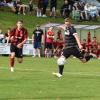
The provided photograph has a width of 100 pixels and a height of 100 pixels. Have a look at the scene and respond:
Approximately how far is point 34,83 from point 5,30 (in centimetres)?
2501

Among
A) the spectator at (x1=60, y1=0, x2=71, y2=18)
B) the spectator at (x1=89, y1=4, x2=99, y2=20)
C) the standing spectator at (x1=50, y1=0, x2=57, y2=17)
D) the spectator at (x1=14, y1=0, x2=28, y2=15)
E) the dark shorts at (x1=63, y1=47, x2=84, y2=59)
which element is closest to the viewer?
the dark shorts at (x1=63, y1=47, x2=84, y2=59)

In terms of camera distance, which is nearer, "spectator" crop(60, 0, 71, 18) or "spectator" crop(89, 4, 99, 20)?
"spectator" crop(60, 0, 71, 18)

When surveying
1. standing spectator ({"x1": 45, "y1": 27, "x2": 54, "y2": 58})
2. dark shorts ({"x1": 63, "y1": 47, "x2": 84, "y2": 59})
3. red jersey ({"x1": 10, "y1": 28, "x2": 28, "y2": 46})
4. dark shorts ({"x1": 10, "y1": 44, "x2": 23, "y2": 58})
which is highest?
red jersey ({"x1": 10, "y1": 28, "x2": 28, "y2": 46})

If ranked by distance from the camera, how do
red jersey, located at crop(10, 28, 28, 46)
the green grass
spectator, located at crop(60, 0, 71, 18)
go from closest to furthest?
1. the green grass
2. red jersey, located at crop(10, 28, 28, 46)
3. spectator, located at crop(60, 0, 71, 18)

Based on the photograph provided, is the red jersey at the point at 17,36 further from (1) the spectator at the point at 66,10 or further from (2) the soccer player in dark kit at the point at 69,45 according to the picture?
(1) the spectator at the point at 66,10

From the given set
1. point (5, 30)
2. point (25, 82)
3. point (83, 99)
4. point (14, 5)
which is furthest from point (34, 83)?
point (14, 5)

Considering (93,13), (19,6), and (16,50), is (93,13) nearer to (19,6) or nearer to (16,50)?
(19,6)

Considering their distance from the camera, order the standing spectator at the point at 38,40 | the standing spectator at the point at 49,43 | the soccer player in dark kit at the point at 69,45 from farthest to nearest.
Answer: the standing spectator at the point at 49,43, the standing spectator at the point at 38,40, the soccer player in dark kit at the point at 69,45

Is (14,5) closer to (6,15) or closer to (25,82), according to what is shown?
(6,15)

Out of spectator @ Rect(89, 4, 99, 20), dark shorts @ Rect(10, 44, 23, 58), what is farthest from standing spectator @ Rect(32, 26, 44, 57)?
dark shorts @ Rect(10, 44, 23, 58)

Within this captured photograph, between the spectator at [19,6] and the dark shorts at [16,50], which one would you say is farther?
the spectator at [19,6]

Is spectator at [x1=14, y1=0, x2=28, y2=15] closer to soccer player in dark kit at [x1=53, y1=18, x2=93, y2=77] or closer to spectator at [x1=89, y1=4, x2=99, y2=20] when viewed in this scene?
spectator at [x1=89, y1=4, x2=99, y2=20]

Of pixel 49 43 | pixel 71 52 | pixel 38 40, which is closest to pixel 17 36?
pixel 71 52

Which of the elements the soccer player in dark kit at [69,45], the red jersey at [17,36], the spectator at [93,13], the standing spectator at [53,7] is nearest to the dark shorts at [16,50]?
the red jersey at [17,36]
